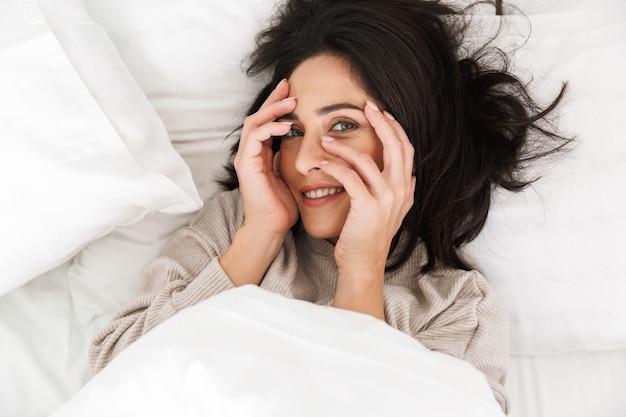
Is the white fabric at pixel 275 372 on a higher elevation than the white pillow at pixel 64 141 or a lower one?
lower

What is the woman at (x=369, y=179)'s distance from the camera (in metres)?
1.16

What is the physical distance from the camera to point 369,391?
32.7 inches

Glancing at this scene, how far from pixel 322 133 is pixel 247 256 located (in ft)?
0.95

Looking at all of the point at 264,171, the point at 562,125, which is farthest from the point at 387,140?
the point at 562,125

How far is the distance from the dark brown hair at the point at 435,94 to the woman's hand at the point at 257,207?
0.15 metres

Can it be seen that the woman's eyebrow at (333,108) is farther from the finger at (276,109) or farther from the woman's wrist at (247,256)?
the woman's wrist at (247,256)

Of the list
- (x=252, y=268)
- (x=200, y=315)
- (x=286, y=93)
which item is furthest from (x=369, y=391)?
(x=286, y=93)

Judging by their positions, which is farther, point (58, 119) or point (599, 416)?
point (599, 416)

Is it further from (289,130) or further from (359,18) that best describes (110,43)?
(359,18)

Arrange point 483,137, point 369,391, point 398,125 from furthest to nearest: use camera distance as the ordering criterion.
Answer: point 483,137, point 398,125, point 369,391

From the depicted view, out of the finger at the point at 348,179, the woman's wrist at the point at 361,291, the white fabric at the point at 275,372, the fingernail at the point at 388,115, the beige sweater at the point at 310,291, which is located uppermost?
the fingernail at the point at 388,115

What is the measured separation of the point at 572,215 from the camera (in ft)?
4.11

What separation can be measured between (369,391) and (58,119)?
685 millimetres

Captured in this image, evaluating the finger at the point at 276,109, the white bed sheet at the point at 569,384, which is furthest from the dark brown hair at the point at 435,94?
the white bed sheet at the point at 569,384
